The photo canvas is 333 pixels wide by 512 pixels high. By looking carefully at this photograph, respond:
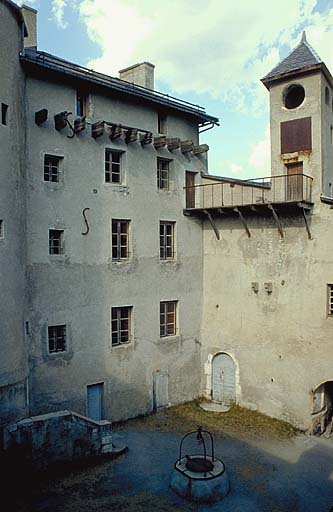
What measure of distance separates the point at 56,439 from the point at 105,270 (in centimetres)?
707

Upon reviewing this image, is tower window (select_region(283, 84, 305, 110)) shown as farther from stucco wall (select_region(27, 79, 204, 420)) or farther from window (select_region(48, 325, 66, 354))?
window (select_region(48, 325, 66, 354))

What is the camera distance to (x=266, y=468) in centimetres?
1652

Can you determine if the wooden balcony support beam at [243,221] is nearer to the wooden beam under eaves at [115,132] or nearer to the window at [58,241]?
the wooden beam under eaves at [115,132]

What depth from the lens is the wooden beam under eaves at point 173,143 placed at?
21.8m

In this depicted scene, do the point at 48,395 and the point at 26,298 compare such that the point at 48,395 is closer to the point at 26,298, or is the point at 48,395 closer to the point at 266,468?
the point at 26,298

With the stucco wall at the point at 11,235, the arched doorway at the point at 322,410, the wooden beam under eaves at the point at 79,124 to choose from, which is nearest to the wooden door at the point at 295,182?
the arched doorway at the point at 322,410

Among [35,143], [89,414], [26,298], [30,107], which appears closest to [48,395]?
[89,414]

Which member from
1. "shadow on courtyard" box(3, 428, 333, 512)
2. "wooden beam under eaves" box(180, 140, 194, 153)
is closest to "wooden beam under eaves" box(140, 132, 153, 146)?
"wooden beam under eaves" box(180, 140, 194, 153)

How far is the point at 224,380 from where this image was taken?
23.1 metres

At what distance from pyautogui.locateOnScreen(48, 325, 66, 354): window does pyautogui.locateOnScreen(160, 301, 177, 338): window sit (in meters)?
5.43

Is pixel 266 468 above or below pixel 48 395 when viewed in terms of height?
below

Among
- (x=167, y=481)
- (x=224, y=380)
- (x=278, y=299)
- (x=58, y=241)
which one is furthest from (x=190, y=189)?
(x=167, y=481)

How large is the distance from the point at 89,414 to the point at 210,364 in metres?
7.00

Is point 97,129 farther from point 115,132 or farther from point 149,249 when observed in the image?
point 149,249
